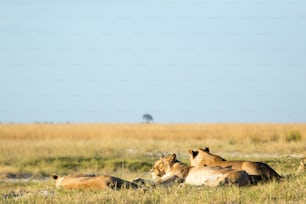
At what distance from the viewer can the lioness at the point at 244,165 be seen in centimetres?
916

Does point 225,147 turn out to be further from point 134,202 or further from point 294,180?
point 134,202

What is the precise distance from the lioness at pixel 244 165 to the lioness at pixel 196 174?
238 mm

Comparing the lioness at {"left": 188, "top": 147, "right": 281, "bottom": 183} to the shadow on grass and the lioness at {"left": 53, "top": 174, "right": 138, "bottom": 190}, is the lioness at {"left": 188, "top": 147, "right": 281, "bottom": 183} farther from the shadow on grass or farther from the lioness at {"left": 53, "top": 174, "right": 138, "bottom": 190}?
the shadow on grass

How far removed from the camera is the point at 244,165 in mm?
9461

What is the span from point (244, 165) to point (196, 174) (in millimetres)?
667

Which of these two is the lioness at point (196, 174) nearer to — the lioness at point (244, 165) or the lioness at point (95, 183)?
the lioness at point (244, 165)

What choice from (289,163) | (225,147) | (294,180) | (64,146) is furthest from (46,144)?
(294,180)

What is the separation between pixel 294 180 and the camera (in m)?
8.94

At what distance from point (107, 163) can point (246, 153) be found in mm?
5319

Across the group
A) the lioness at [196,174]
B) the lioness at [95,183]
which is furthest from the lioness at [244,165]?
the lioness at [95,183]

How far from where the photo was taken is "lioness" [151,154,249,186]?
880 centimetres

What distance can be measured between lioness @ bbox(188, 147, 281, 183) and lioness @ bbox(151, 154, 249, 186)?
9.4 inches

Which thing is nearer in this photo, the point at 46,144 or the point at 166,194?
the point at 166,194

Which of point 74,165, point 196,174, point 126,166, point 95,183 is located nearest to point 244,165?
point 196,174
